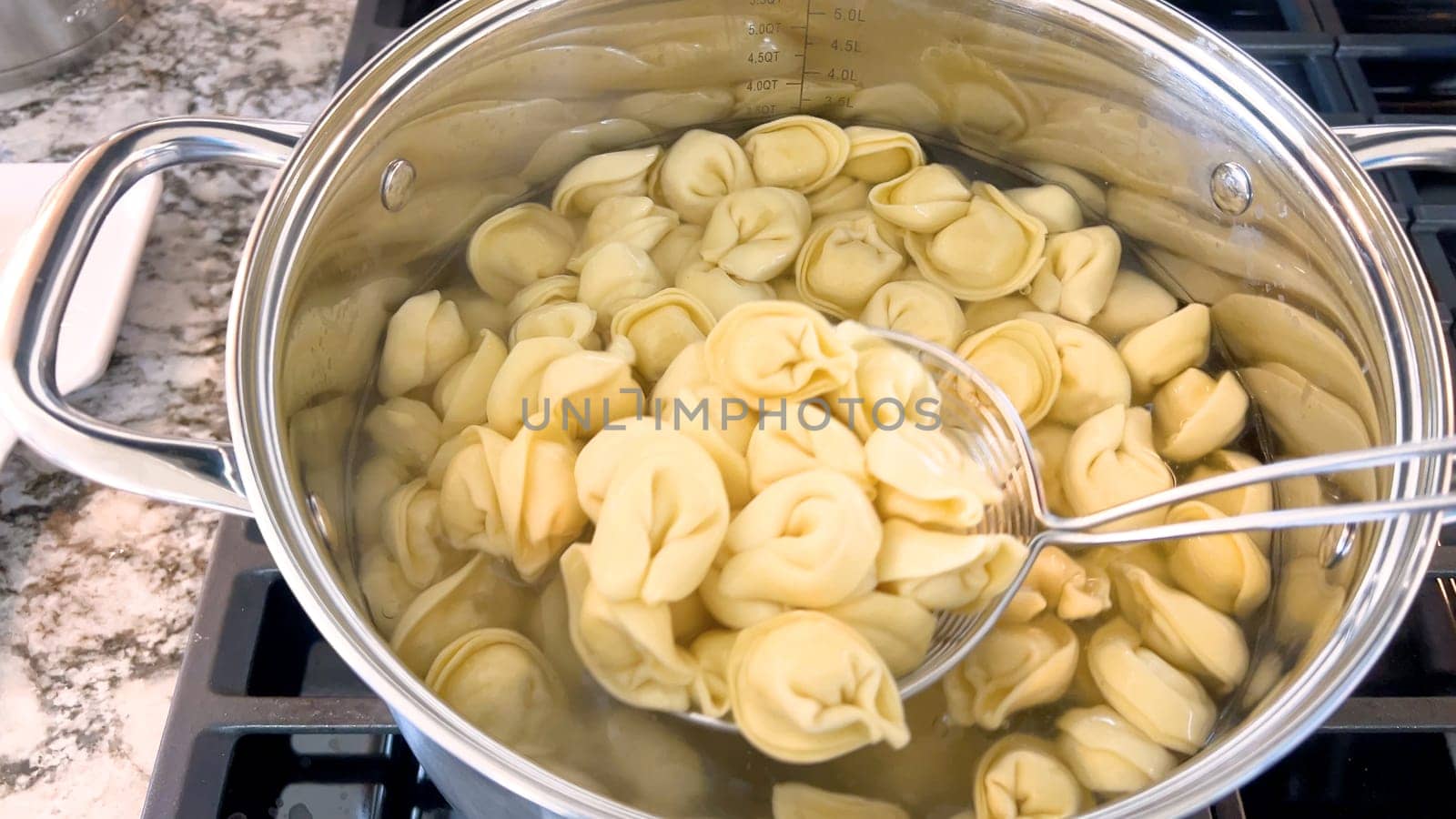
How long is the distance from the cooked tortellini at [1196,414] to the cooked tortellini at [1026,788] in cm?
29

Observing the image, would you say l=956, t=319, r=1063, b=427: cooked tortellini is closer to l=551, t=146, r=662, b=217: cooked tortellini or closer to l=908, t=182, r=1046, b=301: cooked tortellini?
l=908, t=182, r=1046, b=301: cooked tortellini

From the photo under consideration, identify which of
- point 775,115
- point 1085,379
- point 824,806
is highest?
point 775,115

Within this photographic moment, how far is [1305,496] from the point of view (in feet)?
2.43

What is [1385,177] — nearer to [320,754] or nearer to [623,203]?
[623,203]

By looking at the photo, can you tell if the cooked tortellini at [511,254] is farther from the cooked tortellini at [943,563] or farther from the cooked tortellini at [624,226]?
the cooked tortellini at [943,563]

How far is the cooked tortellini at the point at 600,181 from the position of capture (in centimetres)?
86

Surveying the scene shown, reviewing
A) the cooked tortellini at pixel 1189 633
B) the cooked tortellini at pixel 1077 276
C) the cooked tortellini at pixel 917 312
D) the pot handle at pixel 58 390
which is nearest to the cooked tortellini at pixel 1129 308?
the cooked tortellini at pixel 1077 276

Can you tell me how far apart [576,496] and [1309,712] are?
44 cm

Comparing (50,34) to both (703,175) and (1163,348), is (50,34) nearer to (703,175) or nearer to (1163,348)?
(703,175)

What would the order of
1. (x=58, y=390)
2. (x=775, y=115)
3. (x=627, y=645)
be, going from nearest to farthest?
(x=58, y=390) → (x=627, y=645) → (x=775, y=115)

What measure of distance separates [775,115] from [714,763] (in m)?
0.60

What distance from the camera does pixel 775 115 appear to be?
0.93m

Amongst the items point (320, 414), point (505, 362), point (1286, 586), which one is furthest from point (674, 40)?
point (1286, 586)

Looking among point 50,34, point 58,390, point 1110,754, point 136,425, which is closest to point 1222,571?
point 1110,754
